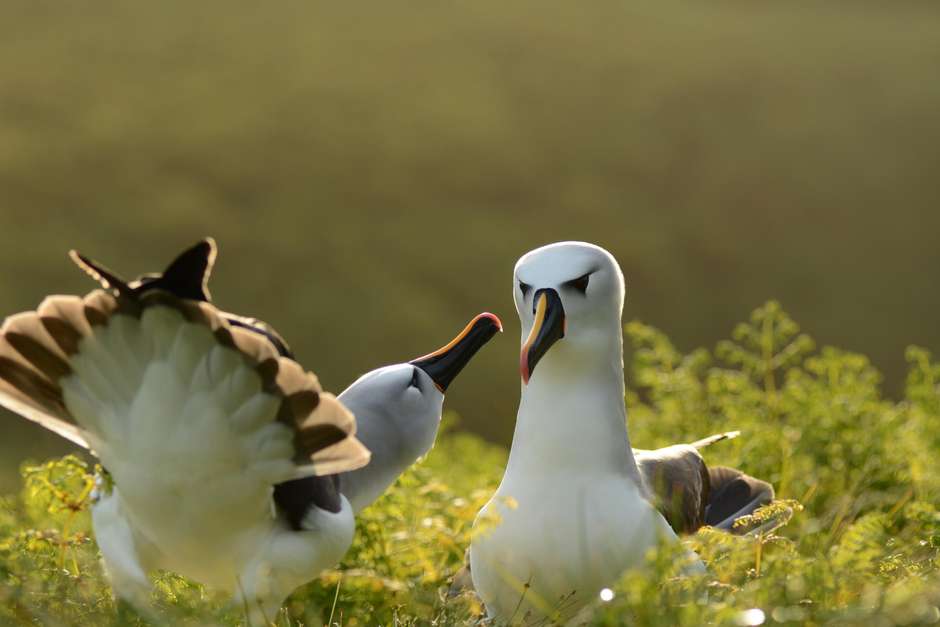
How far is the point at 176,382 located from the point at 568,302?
76 cm

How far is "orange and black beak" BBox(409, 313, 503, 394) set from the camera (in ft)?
8.95

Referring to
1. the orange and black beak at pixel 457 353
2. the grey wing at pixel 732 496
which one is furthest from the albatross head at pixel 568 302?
the grey wing at pixel 732 496

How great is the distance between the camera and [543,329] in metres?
2.28

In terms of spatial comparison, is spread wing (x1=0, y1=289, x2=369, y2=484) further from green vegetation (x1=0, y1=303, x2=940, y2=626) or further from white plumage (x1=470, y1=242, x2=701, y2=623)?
white plumage (x1=470, y1=242, x2=701, y2=623)

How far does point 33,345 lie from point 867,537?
1591 millimetres

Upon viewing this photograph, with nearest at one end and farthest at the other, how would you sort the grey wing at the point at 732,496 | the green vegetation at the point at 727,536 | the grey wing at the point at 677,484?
the green vegetation at the point at 727,536 < the grey wing at the point at 677,484 < the grey wing at the point at 732,496

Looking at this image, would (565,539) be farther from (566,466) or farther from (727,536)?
(727,536)

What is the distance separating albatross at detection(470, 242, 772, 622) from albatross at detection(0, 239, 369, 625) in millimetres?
368

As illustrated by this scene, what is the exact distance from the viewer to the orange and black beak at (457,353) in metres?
2.73

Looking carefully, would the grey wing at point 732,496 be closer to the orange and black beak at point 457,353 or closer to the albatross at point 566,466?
the albatross at point 566,466

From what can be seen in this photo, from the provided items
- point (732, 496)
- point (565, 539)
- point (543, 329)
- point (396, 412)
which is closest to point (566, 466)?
point (565, 539)

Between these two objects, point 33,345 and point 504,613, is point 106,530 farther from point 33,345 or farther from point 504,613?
point 504,613

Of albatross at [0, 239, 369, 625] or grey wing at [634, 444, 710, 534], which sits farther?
grey wing at [634, 444, 710, 534]

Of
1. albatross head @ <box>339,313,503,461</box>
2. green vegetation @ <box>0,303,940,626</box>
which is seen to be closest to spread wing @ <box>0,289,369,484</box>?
green vegetation @ <box>0,303,940,626</box>
